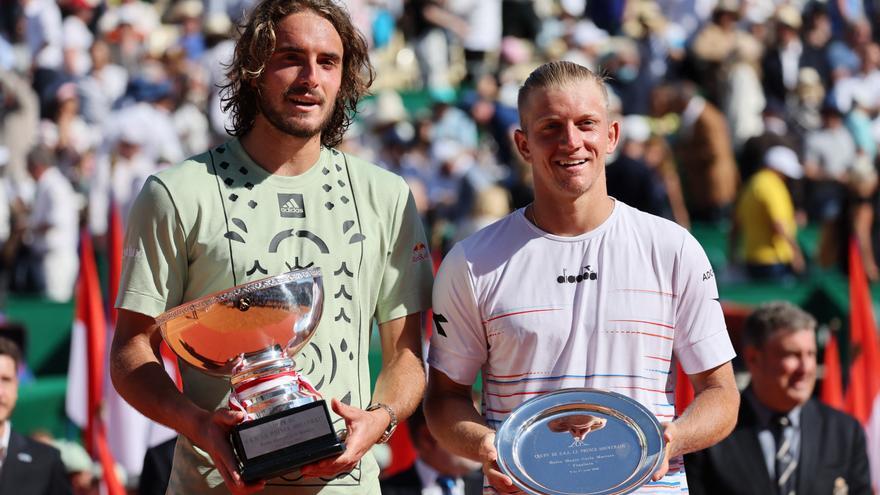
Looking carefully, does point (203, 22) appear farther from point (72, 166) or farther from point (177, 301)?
point (177, 301)

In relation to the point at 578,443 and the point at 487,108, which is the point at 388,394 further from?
the point at 487,108

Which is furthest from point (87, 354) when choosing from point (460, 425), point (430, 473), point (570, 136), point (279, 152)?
point (570, 136)

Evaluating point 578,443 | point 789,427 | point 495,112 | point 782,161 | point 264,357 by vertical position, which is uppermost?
point 495,112

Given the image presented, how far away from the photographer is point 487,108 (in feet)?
53.0

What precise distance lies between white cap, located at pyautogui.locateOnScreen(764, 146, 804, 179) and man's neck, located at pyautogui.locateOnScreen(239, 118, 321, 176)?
31.8 feet

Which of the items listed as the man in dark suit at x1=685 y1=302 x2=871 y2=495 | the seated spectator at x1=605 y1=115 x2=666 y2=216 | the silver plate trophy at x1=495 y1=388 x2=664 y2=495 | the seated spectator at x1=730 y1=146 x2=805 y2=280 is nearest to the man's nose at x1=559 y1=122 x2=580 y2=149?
the silver plate trophy at x1=495 y1=388 x2=664 y2=495

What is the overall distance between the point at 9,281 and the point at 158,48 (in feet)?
15.2

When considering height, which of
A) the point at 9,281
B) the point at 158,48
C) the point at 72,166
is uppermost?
the point at 158,48

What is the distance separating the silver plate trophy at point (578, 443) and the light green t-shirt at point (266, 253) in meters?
0.47

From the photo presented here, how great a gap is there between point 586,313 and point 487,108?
40.7 feet

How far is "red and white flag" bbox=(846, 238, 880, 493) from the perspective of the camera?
27.3 feet

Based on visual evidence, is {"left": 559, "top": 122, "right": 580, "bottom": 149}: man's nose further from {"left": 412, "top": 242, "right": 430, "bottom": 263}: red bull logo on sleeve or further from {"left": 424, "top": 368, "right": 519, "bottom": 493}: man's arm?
{"left": 424, "top": 368, "right": 519, "bottom": 493}: man's arm

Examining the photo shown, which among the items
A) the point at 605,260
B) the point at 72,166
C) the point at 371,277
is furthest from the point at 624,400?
the point at 72,166

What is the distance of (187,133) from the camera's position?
13688 millimetres
